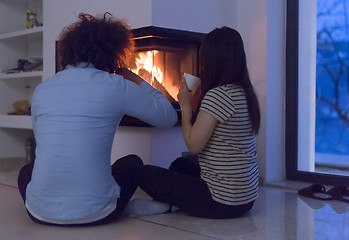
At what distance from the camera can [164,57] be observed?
9.64ft

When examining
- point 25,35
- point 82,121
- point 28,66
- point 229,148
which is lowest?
point 229,148

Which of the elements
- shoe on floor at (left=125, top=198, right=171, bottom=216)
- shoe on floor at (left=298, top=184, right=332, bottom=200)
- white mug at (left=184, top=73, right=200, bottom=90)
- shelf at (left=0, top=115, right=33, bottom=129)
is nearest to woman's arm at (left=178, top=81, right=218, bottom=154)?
white mug at (left=184, top=73, right=200, bottom=90)

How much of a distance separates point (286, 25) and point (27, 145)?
2477 millimetres

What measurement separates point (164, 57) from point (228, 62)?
1.03 meters

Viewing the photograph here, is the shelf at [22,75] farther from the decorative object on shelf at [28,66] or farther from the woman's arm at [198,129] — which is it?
the woman's arm at [198,129]

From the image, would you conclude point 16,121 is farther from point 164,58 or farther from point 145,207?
point 145,207

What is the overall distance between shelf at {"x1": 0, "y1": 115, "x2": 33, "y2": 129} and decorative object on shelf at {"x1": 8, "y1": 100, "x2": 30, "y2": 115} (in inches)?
4.7

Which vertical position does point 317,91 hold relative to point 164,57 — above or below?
below

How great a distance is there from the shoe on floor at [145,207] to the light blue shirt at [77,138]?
32 centimetres

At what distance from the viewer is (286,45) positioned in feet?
10.5

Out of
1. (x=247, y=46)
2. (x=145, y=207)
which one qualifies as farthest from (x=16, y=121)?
(x=145, y=207)

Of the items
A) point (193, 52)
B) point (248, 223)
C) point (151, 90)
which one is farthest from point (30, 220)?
point (193, 52)

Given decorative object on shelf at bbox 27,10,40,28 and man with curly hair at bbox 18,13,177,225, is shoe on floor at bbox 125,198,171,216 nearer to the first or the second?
man with curly hair at bbox 18,13,177,225

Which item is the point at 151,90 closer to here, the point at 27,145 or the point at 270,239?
the point at 270,239
